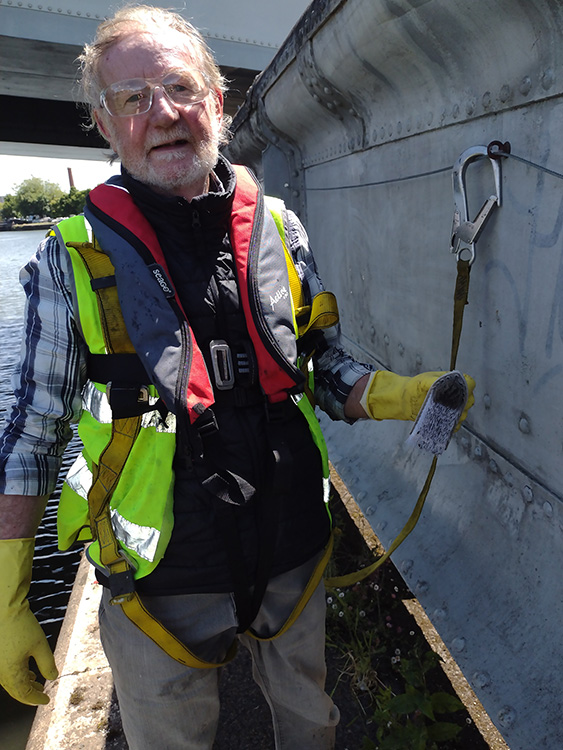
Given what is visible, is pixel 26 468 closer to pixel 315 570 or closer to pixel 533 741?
pixel 315 570

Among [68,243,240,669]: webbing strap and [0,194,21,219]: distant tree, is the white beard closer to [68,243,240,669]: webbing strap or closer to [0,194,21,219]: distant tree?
[68,243,240,669]: webbing strap

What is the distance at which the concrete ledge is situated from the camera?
7.70 ft

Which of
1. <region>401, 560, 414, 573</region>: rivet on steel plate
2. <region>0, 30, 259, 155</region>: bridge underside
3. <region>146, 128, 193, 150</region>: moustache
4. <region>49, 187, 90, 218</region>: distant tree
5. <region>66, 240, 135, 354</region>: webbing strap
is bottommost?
<region>401, 560, 414, 573</region>: rivet on steel plate

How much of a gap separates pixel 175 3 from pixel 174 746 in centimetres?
993

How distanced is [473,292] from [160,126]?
1.04 meters

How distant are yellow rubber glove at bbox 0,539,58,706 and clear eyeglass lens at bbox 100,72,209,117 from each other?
1.30 meters

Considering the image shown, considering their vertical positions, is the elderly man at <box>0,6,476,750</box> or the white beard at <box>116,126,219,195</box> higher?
the white beard at <box>116,126,219,195</box>

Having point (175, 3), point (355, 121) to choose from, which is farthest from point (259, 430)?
point (175, 3)

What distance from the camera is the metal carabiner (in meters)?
1.50

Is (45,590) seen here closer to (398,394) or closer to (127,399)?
(127,399)

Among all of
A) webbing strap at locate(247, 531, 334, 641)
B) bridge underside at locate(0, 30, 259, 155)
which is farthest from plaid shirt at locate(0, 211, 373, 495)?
bridge underside at locate(0, 30, 259, 155)

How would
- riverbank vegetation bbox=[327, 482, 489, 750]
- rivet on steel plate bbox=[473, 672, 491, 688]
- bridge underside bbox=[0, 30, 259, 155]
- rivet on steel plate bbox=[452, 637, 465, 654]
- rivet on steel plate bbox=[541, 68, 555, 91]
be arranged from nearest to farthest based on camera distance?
rivet on steel plate bbox=[541, 68, 555, 91]
rivet on steel plate bbox=[473, 672, 491, 688]
rivet on steel plate bbox=[452, 637, 465, 654]
riverbank vegetation bbox=[327, 482, 489, 750]
bridge underside bbox=[0, 30, 259, 155]

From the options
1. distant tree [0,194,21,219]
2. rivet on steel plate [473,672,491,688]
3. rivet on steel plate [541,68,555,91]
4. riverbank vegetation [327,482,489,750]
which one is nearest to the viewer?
rivet on steel plate [541,68,555,91]

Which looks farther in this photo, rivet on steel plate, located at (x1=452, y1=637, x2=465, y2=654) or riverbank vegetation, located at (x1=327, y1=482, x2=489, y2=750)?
riverbank vegetation, located at (x1=327, y1=482, x2=489, y2=750)
